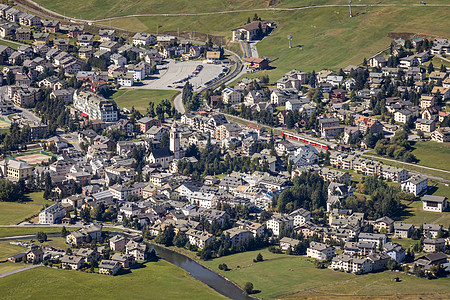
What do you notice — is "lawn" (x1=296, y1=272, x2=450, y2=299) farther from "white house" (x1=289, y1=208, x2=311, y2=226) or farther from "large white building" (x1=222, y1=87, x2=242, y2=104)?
"large white building" (x1=222, y1=87, x2=242, y2=104)

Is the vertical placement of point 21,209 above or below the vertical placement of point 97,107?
below

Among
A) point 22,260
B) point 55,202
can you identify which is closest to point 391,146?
point 55,202

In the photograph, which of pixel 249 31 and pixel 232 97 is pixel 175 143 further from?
pixel 249 31

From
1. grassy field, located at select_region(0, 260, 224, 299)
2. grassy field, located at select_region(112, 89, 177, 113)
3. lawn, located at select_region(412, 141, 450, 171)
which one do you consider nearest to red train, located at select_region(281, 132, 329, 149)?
lawn, located at select_region(412, 141, 450, 171)

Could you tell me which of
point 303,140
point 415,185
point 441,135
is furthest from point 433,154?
point 303,140

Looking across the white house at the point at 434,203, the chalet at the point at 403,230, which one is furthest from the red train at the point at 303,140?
the chalet at the point at 403,230

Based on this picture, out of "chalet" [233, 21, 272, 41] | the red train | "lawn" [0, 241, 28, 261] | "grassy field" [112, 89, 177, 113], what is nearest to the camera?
"lawn" [0, 241, 28, 261]

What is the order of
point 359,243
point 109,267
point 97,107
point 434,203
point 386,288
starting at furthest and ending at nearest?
1. point 97,107
2. point 434,203
3. point 359,243
4. point 109,267
5. point 386,288
